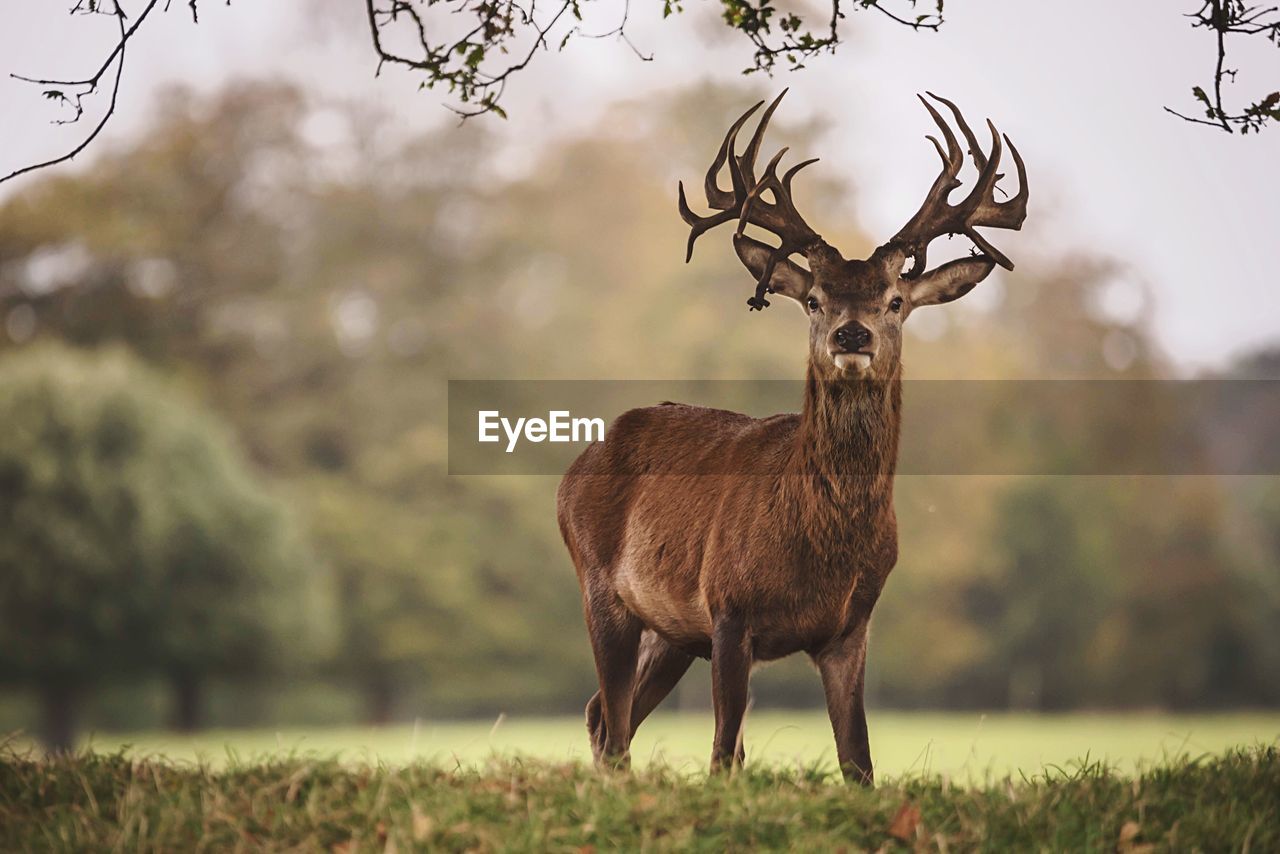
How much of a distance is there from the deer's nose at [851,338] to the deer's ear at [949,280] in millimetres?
637

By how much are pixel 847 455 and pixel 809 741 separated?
9.62ft

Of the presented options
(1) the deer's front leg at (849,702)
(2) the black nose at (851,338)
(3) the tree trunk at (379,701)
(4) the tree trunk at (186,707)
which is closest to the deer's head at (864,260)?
(2) the black nose at (851,338)

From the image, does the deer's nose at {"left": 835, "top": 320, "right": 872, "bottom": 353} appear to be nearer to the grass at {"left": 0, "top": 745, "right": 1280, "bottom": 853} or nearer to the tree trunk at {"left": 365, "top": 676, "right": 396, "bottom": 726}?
the grass at {"left": 0, "top": 745, "right": 1280, "bottom": 853}

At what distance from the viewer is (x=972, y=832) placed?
635 centimetres

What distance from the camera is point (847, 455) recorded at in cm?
752

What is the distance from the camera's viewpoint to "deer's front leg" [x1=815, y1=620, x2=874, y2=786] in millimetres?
7496

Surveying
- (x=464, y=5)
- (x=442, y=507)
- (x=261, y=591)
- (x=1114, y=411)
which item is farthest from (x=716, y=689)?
(x=1114, y=411)

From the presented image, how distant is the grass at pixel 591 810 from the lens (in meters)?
6.20

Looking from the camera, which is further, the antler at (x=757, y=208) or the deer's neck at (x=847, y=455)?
the antler at (x=757, y=208)

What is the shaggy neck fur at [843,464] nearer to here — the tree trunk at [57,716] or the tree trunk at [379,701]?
the tree trunk at [57,716]

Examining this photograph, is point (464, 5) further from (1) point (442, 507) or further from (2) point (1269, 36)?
(1) point (442, 507)

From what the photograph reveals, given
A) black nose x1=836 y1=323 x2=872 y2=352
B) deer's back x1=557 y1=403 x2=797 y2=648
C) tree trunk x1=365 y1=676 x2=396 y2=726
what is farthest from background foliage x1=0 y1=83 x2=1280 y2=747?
black nose x1=836 y1=323 x2=872 y2=352

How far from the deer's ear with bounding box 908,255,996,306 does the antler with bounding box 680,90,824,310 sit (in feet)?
1.84

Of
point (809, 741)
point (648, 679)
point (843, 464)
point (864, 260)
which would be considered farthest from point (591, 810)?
point (809, 741)
